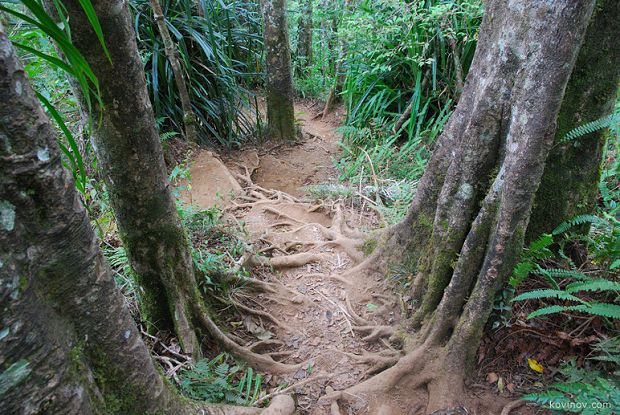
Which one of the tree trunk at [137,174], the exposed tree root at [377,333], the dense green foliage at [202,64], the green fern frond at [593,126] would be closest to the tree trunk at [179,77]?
the dense green foliage at [202,64]

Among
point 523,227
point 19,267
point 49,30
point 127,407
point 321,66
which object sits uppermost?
point 49,30

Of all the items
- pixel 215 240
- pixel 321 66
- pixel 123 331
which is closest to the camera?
pixel 123 331

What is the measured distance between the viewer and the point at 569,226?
2.37 m

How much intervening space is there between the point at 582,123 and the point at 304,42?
10897mm

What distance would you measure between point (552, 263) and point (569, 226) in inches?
9.4

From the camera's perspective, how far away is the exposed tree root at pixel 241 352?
105 inches

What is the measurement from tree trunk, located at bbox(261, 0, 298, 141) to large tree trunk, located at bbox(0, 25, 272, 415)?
18.9 ft

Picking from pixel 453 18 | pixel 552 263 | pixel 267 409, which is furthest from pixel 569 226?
pixel 453 18

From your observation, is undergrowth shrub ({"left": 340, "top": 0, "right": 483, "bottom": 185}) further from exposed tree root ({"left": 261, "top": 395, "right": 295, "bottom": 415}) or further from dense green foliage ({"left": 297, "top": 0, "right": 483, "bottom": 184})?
exposed tree root ({"left": 261, "top": 395, "right": 295, "bottom": 415})

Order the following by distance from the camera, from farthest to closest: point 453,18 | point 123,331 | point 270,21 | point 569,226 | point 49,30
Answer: point 270,21 < point 453,18 < point 569,226 < point 123,331 < point 49,30

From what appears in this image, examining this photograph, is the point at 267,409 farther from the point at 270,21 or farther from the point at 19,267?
the point at 270,21

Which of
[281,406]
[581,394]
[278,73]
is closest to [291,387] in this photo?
[281,406]

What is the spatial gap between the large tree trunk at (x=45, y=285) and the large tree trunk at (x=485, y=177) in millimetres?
1678

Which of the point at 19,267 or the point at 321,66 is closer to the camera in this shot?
the point at 19,267
